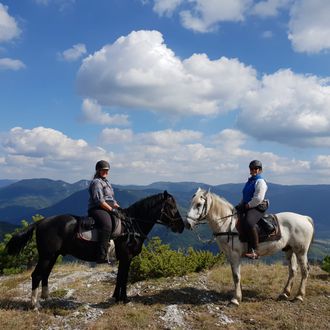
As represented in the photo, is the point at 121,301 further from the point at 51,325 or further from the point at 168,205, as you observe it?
the point at 168,205

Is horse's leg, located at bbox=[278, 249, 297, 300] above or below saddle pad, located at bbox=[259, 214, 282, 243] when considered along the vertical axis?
below

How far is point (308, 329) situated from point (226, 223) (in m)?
3.51

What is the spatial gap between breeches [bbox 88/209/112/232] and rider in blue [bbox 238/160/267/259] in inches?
157

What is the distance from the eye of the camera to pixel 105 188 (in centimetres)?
1041

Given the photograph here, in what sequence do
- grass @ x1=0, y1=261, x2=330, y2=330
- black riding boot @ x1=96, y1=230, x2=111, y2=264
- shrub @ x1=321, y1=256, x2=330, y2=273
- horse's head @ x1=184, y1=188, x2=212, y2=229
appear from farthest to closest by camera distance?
shrub @ x1=321, y1=256, x2=330, y2=273, horse's head @ x1=184, y1=188, x2=212, y2=229, black riding boot @ x1=96, y1=230, x2=111, y2=264, grass @ x1=0, y1=261, x2=330, y2=330

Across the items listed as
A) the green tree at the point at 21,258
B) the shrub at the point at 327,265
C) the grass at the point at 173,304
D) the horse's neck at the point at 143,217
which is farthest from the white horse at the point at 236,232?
the green tree at the point at 21,258

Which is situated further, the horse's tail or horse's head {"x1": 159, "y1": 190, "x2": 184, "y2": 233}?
horse's head {"x1": 159, "y1": 190, "x2": 184, "y2": 233}

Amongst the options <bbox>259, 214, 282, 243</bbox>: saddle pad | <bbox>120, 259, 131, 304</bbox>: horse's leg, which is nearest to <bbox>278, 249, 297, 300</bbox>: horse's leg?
<bbox>259, 214, 282, 243</bbox>: saddle pad

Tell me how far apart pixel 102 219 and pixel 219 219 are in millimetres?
3531

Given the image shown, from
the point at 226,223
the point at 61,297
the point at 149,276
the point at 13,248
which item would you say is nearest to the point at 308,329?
the point at 226,223

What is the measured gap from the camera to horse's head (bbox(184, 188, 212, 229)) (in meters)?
10.3

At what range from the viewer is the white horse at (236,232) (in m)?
10.6

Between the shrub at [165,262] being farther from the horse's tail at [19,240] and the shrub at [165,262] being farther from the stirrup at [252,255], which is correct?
the horse's tail at [19,240]

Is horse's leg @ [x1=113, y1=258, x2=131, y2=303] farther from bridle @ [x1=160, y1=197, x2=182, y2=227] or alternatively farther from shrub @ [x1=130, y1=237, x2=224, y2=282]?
shrub @ [x1=130, y1=237, x2=224, y2=282]
